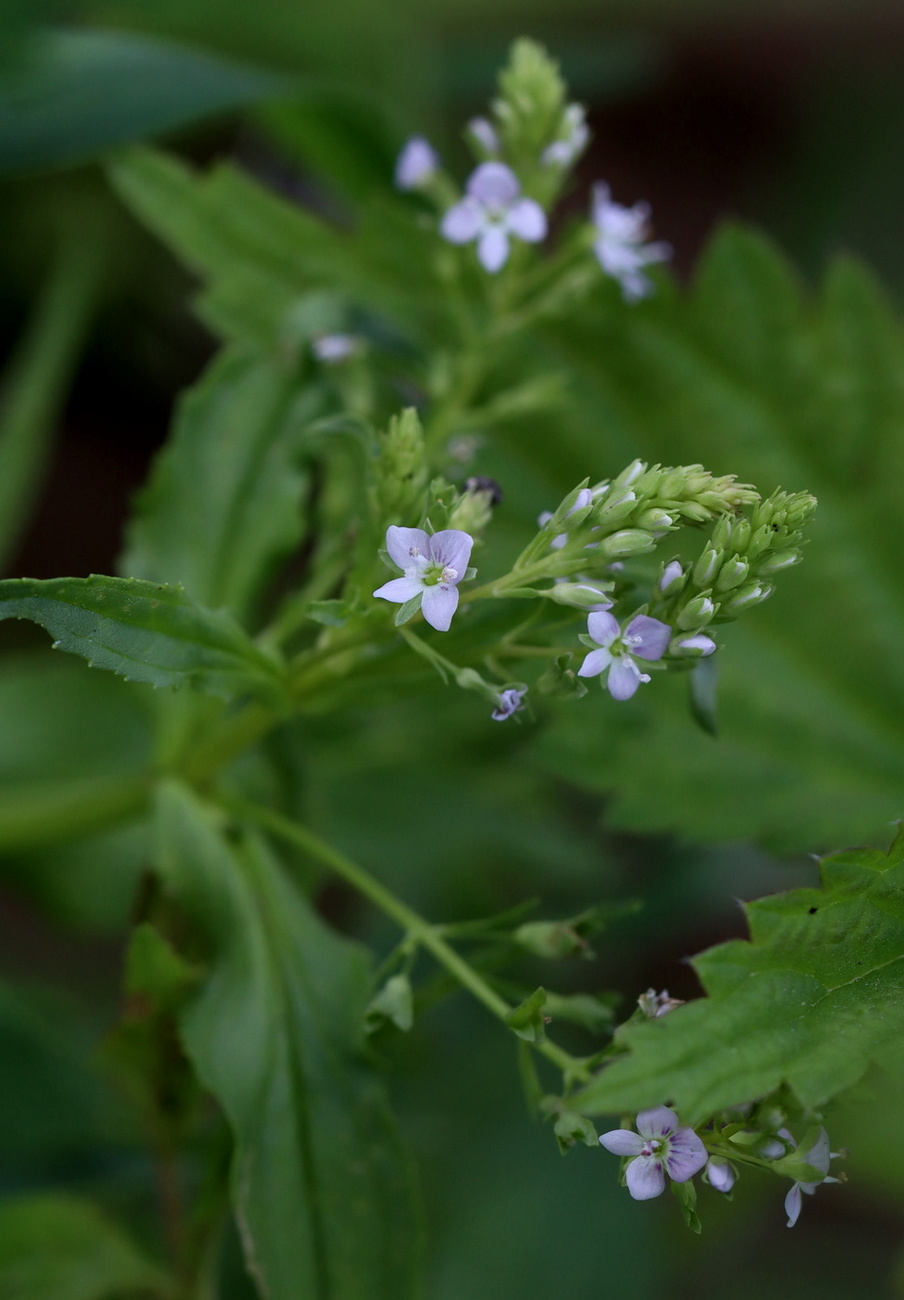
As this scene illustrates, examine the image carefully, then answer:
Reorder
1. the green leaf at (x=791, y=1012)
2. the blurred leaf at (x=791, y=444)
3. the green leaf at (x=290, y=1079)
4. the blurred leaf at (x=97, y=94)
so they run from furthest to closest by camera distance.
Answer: the blurred leaf at (x=791, y=444)
the blurred leaf at (x=97, y=94)
the green leaf at (x=290, y=1079)
the green leaf at (x=791, y=1012)

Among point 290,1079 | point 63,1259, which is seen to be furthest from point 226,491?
point 63,1259

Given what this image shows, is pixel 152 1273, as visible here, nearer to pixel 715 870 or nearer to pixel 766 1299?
pixel 715 870

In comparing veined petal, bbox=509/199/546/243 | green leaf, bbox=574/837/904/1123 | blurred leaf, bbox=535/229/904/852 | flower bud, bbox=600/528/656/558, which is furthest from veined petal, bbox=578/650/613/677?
blurred leaf, bbox=535/229/904/852

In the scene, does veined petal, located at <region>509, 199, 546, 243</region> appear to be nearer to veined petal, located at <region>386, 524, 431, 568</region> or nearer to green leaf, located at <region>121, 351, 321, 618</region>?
green leaf, located at <region>121, 351, 321, 618</region>

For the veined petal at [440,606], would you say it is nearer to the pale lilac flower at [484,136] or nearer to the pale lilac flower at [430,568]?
the pale lilac flower at [430,568]

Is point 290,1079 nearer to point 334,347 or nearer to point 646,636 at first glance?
point 646,636

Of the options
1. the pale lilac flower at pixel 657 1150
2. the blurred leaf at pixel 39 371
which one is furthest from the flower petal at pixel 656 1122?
the blurred leaf at pixel 39 371
